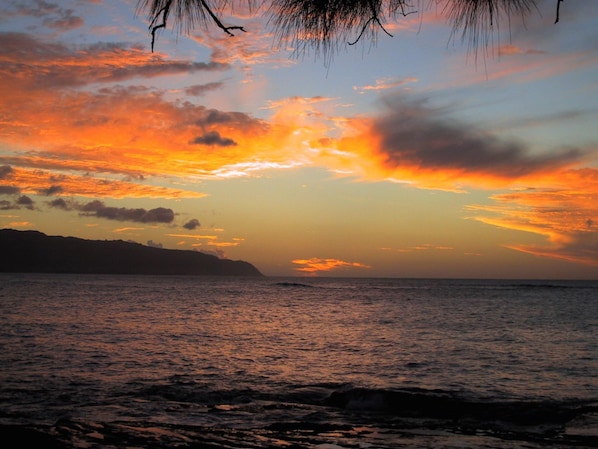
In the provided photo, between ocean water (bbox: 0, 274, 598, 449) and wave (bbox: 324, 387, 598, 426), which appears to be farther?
wave (bbox: 324, 387, 598, 426)

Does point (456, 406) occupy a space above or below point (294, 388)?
above

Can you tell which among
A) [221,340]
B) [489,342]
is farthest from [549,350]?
[221,340]

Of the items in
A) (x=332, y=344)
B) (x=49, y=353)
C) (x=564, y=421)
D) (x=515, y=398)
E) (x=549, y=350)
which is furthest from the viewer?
(x=332, y=344)

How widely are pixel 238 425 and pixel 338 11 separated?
8.06 metres

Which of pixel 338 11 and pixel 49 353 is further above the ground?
pixel 338 11

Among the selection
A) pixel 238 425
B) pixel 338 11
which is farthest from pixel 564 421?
pixel 338 11

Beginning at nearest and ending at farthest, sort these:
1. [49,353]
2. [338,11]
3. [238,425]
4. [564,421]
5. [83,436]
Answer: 1. [338,11]
2. [83,436]
3. [238,425]
4. [564,421]
5. [49,353]

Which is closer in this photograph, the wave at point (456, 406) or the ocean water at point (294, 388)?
the ocean water at point (294, 388)

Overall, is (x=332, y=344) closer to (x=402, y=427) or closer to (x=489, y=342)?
(x=489, y=342)

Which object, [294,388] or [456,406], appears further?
[294,388]

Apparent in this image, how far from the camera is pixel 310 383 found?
1515 cm

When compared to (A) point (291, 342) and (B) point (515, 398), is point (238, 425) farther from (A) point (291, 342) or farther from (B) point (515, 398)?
(A) point (291, 342)

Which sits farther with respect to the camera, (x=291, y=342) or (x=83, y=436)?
(x=291, y=342)

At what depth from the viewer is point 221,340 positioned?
25.4 metres
